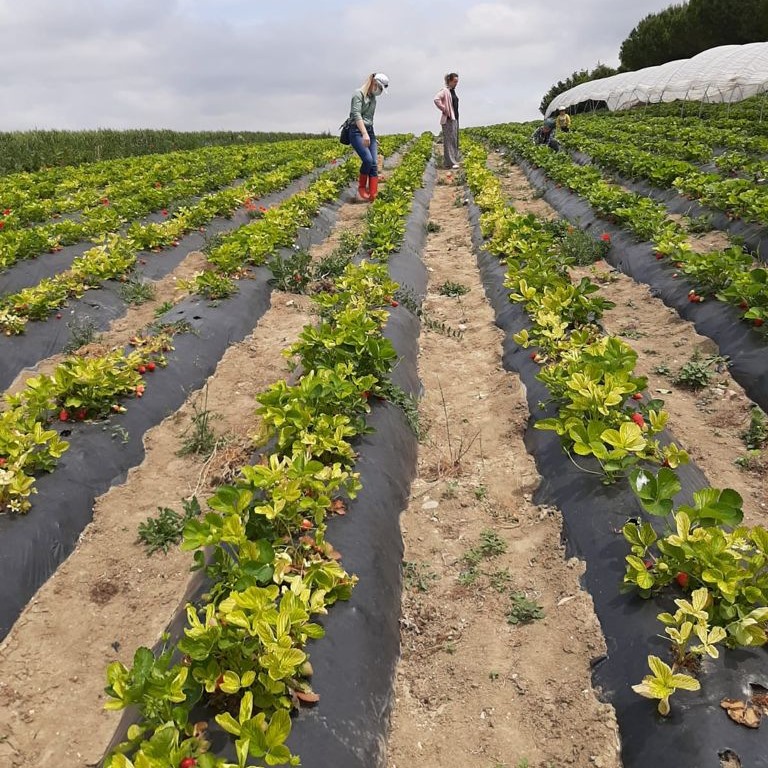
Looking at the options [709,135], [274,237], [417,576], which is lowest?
[417,576]

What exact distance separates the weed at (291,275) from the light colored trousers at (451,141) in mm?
10993

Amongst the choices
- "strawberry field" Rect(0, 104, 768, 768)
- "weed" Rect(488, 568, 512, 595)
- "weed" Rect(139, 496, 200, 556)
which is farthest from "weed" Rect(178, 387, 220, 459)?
"weed" Rect(488, 568, 512, 595)

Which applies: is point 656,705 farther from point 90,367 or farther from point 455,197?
point 455,197

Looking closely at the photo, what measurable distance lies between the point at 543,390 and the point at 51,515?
3622mm

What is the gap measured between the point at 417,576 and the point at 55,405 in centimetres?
305

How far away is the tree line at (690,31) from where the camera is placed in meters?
42.9

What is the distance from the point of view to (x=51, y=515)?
368cm

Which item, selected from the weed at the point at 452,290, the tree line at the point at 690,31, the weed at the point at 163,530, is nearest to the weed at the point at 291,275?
the weed at the point at 452,290

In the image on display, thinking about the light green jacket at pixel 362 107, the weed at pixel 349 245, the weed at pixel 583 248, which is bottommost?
the weed at pixel 583 248

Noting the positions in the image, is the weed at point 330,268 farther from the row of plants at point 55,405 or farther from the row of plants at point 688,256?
the row of plants at point 688,256

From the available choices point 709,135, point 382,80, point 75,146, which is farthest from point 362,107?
point 75,146

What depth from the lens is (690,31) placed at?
48.2 meters

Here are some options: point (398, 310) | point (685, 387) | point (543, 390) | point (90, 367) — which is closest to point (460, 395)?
point (543, 390)

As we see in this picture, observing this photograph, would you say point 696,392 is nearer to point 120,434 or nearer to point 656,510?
point 656,510
